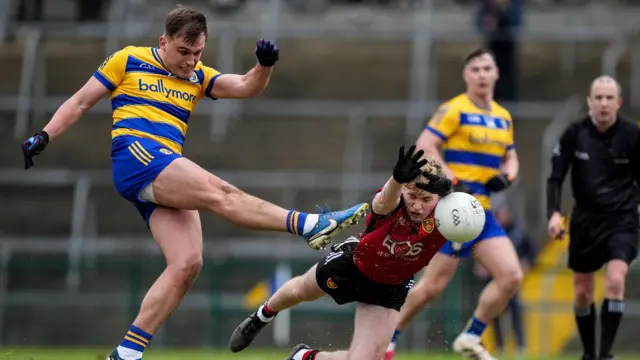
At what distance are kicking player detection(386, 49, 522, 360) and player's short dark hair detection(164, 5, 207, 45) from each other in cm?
303

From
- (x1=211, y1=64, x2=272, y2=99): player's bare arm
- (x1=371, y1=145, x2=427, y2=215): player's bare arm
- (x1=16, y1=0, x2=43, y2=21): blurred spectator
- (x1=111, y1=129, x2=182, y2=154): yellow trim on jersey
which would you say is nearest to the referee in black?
(x1=371, y1=145, x2=427, y2=215): player's bare arm

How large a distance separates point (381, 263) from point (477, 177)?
284 cm

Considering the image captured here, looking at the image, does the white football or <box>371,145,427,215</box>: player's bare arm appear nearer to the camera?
<box>371,145,427,215</box>: player's bare arm

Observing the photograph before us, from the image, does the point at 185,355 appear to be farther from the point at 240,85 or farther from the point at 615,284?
the point at 240,85

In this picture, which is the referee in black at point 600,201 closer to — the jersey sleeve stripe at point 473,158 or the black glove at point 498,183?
the black glove at point 498,183

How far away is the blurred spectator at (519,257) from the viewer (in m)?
14.9

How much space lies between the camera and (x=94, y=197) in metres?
17.0

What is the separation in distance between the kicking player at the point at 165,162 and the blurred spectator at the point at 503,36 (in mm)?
9240

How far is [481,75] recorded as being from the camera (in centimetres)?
1072

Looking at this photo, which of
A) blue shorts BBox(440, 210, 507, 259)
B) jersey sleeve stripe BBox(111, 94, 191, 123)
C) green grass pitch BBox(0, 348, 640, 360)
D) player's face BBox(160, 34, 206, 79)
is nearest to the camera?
player's face BBox(160, 34, 206, 79)

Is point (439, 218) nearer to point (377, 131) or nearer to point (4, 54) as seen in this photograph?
point (377, 131)

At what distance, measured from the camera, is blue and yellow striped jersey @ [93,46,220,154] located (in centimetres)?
802

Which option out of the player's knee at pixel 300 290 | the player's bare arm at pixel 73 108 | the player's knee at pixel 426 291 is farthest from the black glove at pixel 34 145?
the player's knee at pixel 426 291

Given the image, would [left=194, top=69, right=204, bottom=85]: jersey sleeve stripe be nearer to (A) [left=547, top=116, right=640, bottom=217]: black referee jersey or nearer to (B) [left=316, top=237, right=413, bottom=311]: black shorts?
(B) [left=316, top=237, right=413, bottom=311]: black shorts
